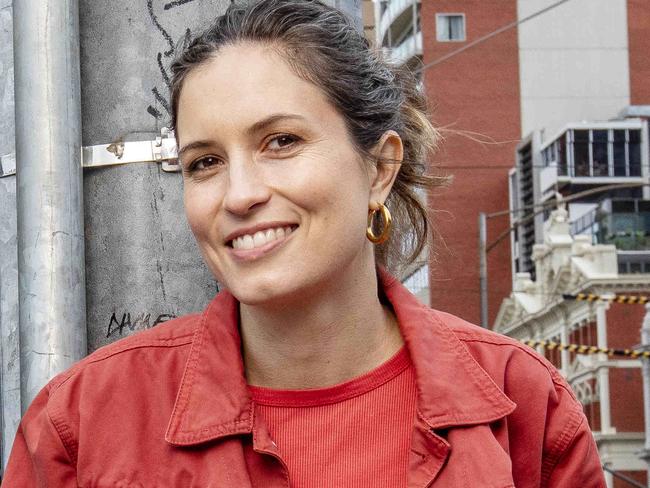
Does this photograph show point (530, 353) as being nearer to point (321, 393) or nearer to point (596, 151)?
point (321, 393)

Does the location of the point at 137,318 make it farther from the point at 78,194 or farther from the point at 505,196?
the point at 505,196

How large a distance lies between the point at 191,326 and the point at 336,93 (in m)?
0.59

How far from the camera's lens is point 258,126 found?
2.81m

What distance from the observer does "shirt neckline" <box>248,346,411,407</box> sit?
2979 mm

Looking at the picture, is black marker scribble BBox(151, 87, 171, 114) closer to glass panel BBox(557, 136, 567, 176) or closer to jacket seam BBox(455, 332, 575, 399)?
jacket seam BBox(455, 332, 575, 399)

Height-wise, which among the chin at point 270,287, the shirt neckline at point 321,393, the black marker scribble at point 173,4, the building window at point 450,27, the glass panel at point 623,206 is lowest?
the shirt neckline at point 321,393

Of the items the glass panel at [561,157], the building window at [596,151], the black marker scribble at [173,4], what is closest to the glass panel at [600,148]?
the building window at [596,151]

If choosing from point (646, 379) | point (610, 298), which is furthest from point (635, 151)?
point (610, 298)

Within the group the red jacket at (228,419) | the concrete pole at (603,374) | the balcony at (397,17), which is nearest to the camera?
the red jacket at (228,419)

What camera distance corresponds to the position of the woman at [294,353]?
9.23 feet

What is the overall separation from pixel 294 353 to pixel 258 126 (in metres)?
0.49

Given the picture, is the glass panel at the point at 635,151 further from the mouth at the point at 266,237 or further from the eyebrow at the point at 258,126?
the mouth at the point at 266,237

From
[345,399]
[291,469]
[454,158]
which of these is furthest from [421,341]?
[454,158]

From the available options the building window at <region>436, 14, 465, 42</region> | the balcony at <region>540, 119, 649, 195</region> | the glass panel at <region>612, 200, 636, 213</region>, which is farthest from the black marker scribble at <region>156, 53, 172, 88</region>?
the building window at <region>436, 14, 465, 42</region>
